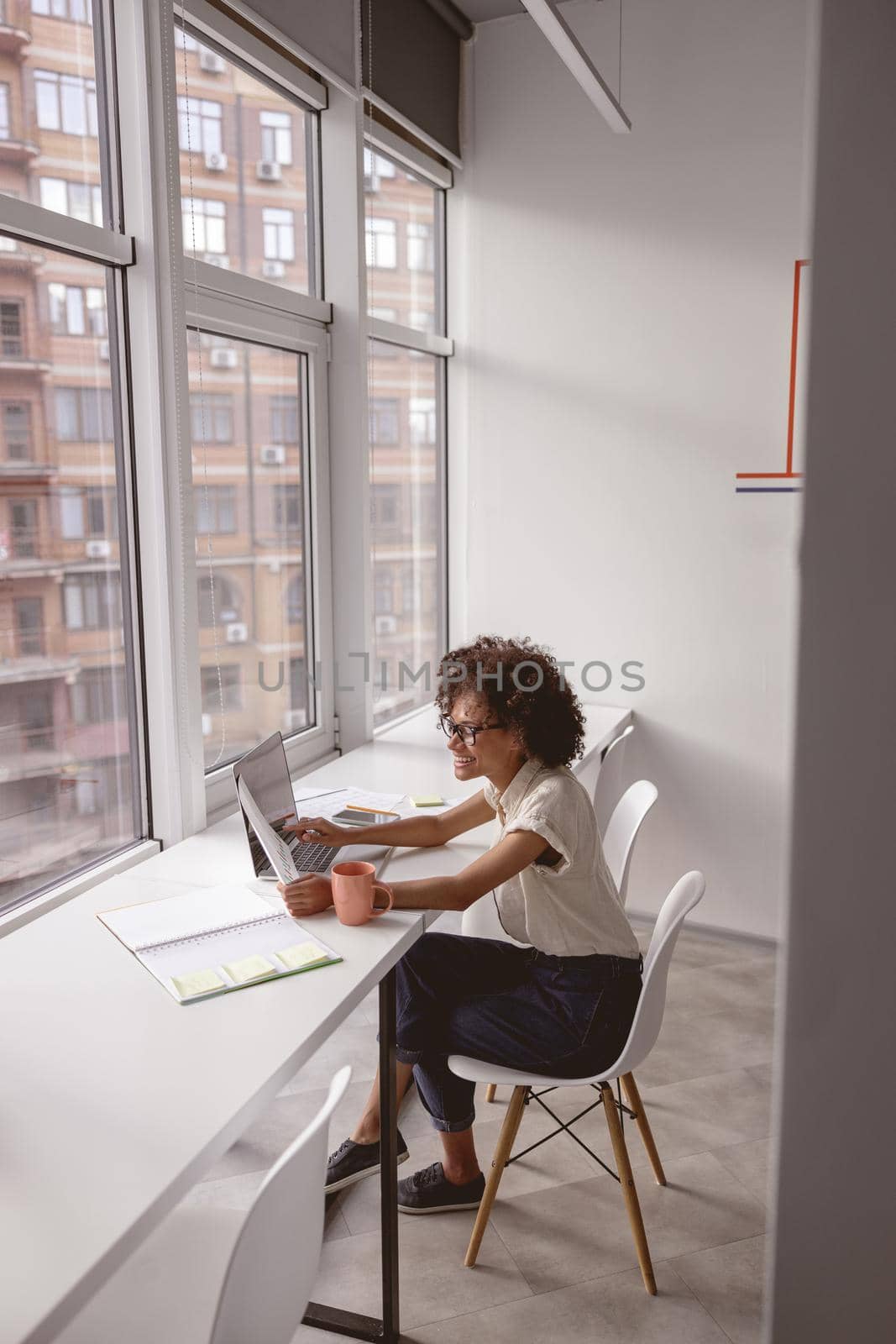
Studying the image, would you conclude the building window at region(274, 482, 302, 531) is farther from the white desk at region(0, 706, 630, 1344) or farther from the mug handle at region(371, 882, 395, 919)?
the mug handle at region(371, 882, 395, 919)

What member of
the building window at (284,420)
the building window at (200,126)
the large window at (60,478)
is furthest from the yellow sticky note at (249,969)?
the building window at (200,126)

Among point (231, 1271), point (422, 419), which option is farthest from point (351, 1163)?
point (422, 419)

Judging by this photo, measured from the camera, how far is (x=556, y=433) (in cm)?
366

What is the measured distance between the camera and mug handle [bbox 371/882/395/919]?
5.95ft

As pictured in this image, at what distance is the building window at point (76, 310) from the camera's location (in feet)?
6.89

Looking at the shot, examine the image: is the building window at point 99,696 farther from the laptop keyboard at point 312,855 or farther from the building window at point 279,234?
the building window at point 279,234

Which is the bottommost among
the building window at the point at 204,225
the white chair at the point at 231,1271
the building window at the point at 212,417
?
the white chair at the point at 231,1271

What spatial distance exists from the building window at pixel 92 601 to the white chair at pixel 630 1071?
1241mm

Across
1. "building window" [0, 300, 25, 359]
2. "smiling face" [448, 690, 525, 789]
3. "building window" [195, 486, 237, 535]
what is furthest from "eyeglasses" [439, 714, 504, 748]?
"building window" [0, 300, 25, 359]

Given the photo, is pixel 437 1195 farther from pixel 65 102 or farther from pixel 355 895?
pixel 65 102

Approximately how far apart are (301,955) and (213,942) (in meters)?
0.17

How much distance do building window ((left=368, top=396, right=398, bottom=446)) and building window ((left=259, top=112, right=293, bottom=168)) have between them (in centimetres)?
79

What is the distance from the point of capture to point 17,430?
2021 mm

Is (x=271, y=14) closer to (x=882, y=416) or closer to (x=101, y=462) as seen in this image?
(x=101, y=462)
